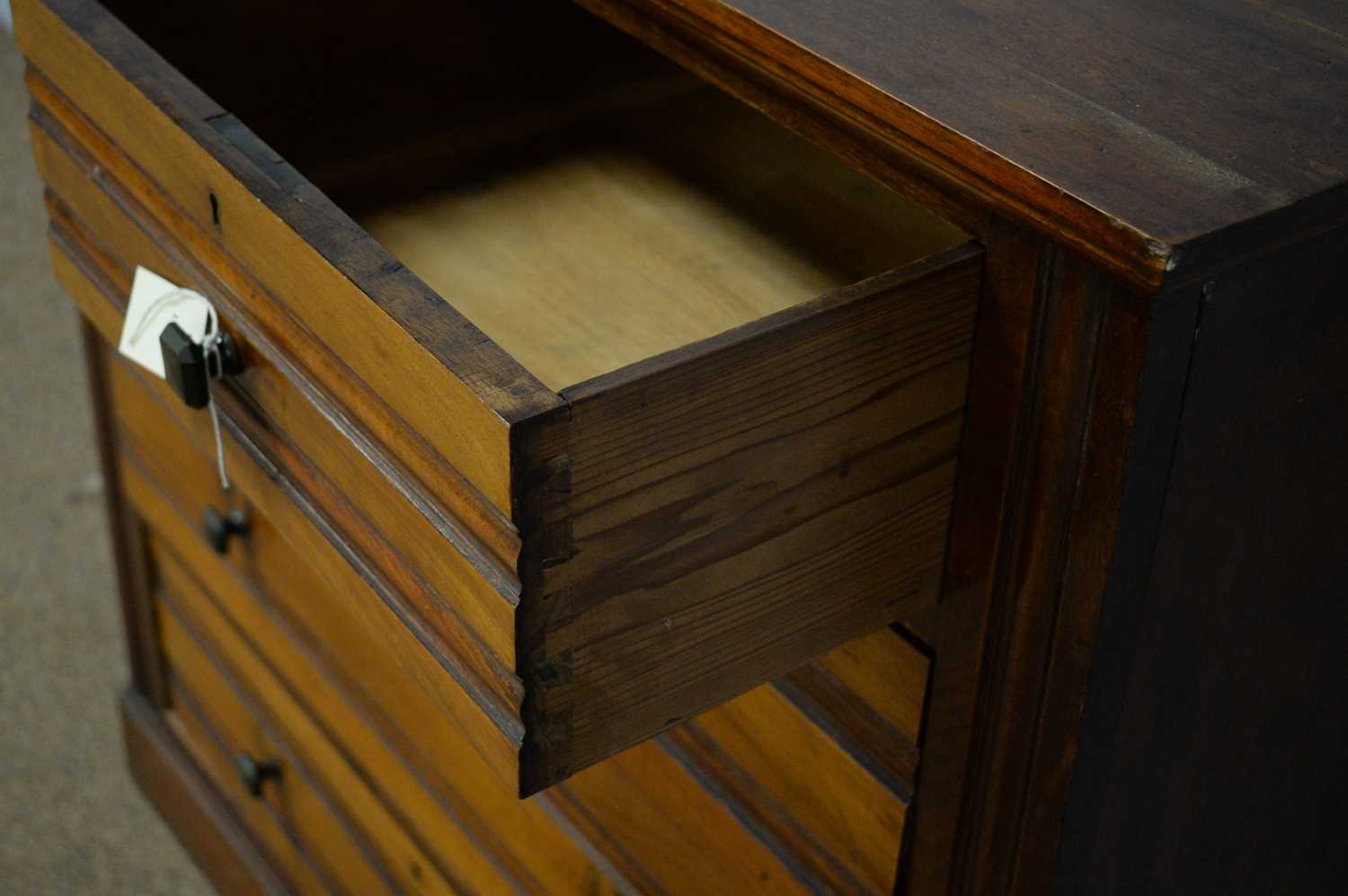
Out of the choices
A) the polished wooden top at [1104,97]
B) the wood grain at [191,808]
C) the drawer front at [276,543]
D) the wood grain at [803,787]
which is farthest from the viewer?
the wood grain at [191,808]

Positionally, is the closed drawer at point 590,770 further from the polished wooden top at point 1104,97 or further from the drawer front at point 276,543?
the polished wooden top at point 1104,97

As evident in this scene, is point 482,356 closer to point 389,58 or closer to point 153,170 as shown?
point 153,170

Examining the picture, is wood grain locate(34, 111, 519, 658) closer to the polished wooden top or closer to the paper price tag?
the paper price tag

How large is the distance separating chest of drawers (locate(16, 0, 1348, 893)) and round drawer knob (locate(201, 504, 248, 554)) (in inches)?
4.7

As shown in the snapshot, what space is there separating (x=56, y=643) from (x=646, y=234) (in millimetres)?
939

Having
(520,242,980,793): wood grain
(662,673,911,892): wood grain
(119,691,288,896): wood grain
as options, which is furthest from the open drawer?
(119,691,288,896): wood grain

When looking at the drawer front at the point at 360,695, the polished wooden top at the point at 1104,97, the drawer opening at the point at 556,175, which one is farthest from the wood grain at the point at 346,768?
the polished wooden top at the point at 1104,97

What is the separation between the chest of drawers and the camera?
1.98ft

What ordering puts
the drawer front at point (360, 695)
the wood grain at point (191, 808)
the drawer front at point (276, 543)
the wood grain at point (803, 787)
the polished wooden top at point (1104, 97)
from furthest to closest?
the wood grain at point (191, 808)
the drawer front at point (360, 695)
the wood grain at point (803, 787)
the drawer front at point (276, 543)
the polished wooden top at point (1104, 97)

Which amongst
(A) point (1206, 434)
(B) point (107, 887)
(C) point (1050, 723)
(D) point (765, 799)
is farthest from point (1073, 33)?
(B) point (107, 887)

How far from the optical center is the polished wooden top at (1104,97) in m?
0.56

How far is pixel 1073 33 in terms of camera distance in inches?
26.6

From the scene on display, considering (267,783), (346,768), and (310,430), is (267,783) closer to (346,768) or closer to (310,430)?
(346,768)

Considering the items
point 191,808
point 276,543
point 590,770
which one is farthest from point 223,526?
point 191,808
